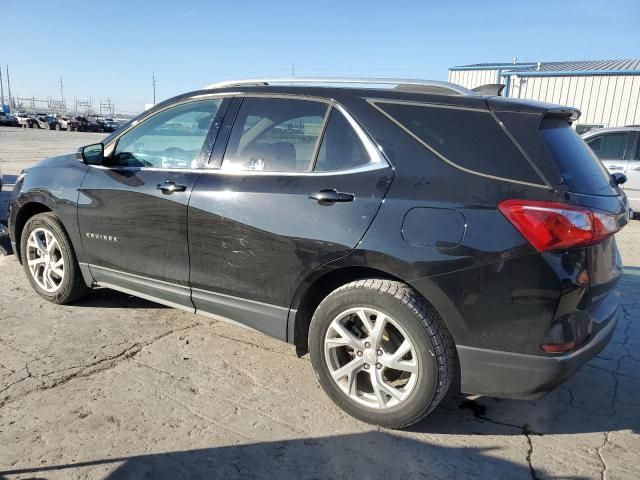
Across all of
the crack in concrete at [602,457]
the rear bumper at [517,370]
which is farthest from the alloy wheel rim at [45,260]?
the crack in concrete at [602,457]

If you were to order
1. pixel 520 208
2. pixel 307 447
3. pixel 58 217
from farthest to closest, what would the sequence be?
pixel 58 217
pixel 307 447
pixel 520 208

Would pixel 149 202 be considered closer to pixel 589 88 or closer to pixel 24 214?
pixel 24 214

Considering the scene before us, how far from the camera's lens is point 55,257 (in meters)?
4.37

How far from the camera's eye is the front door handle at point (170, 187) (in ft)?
11.1

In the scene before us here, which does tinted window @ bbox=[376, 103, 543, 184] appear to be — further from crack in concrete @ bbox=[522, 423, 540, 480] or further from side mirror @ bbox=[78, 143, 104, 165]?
side mirror @ bbox=[78, 143, 104, 165]

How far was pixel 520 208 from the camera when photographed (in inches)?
94.6

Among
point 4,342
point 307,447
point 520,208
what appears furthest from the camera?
point 4,342

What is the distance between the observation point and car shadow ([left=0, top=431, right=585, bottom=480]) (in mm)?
2414

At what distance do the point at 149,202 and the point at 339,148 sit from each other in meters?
1.46

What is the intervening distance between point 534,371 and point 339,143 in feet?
5.12

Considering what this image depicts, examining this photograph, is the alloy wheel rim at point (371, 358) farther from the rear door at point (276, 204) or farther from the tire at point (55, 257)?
the tire at point (55, 257)

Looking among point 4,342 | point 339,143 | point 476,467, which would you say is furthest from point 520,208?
point 4,342

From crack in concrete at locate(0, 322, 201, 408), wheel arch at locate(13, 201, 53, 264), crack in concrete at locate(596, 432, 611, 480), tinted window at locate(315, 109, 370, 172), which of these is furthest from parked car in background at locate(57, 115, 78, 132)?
crack in concrete at locate(596, 432, 611, 480)

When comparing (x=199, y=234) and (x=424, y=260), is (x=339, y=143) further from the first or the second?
(x=199, y=234)
